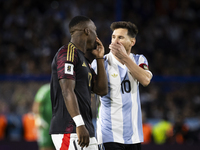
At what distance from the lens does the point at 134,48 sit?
31.6 ft

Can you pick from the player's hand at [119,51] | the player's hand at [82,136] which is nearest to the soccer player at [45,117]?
the player's hand at [119,51]

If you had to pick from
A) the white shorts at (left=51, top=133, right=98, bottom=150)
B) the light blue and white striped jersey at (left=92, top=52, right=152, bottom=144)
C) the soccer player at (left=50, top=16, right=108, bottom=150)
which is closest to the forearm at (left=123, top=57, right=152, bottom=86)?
the light blue and white striped jersey at (left=92, top=52, right=152, bottom=144)

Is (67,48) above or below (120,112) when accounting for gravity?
above

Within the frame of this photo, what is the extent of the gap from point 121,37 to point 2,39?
7.18 metres

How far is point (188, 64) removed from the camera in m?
8.82

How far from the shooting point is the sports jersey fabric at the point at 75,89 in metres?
2.73

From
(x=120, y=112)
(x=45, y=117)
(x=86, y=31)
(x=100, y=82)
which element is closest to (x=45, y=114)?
(x=45, y=117)

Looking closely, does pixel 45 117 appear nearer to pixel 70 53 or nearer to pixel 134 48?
Result: pixel 70 53

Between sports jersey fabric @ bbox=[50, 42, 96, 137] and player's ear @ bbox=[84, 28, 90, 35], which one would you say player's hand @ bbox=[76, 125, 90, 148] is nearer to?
sports jersey fabric @ bbox=[50, 42, 96, 137]

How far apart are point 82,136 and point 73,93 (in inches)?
13.6

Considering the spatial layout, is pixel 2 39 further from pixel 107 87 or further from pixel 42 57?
pixel 107 87

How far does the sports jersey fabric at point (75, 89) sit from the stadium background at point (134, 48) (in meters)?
4.16

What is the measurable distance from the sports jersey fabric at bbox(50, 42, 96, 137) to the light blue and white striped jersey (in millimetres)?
650

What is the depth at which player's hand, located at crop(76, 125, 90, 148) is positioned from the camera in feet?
8.48
